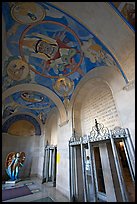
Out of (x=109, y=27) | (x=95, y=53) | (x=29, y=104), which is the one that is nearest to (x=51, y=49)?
(x=95, y=53)

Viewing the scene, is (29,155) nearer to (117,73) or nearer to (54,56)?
(54,56)

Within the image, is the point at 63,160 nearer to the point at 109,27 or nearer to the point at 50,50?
the point at 50,50

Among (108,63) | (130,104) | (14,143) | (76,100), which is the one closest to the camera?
(130,104)

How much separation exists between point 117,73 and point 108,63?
26.9 inches

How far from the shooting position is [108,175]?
443 cm

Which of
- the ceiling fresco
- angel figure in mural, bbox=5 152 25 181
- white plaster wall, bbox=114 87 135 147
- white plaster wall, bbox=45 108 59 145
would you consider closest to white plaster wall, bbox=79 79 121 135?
white plaster wall, bbox=114 87 135 147

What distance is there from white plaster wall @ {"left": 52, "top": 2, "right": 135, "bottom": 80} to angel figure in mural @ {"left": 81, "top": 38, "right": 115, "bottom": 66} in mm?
376

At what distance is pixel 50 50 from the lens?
528 cm

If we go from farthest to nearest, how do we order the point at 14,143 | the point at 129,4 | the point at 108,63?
the point at 14,143, the point at 108,63, the point at 129,4

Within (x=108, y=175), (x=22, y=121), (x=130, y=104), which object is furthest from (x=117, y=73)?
(x=22, y=121)

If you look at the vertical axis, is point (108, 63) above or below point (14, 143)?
above

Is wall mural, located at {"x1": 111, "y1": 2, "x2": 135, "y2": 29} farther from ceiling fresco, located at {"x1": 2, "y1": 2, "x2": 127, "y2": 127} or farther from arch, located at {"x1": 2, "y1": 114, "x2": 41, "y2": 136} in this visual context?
arch, located at {"x1": 2, "y1": 114, "x2": 41, "y2": 136}

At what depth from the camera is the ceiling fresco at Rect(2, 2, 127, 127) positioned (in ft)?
12.8

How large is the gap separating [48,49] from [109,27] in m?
2.89
